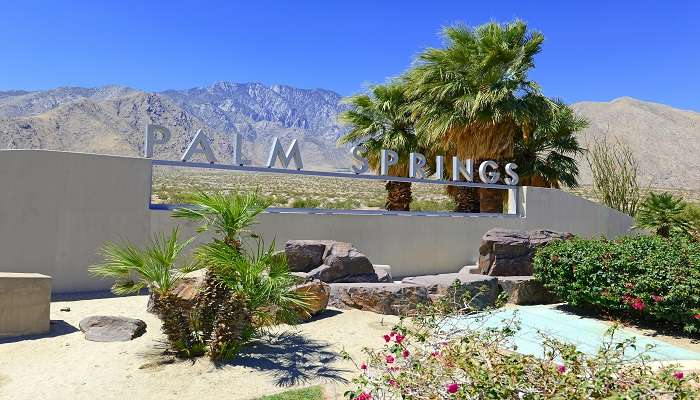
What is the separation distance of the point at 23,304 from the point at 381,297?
5.15m

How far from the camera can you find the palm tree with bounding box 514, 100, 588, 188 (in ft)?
64.1

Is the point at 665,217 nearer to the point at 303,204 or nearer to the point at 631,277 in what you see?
the point at 631,277

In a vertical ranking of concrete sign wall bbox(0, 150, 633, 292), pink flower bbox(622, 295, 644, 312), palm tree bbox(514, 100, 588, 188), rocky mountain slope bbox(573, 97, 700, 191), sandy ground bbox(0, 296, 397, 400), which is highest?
rocky mountain slope bbox(573, 97, 700, 191)

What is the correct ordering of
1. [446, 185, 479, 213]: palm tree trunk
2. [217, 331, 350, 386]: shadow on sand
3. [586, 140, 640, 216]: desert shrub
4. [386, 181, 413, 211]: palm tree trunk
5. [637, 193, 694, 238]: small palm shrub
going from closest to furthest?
[217, 331, 350, 386]: shadow on sand → [637, 193, 694, 238]: small palm shrub → [446, 185, 479, 213]: palm tree trunk → [386, 181, 413, 211]: palm tree trunk → [586, 140, 640, 216]: desert shrub

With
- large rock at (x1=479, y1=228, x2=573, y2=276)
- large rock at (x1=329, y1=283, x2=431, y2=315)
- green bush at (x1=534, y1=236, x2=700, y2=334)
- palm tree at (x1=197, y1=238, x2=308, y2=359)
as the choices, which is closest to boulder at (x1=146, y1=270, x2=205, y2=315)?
palm tree at (x1=197, y1=238, x2=308, y2=359)

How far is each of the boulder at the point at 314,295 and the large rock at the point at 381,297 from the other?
0.55 metres


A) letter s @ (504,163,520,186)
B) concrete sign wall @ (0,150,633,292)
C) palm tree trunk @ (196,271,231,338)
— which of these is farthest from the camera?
letter s @ (504,163,520,186)

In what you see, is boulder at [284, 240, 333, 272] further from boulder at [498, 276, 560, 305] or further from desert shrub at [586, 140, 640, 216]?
desert shrub at [586, 140, 640, 216]

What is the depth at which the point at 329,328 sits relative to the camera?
782 cm

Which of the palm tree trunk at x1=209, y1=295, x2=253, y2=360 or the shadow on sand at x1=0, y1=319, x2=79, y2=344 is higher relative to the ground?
the palm tree trunk at x1=209, y1=295, x2=253, y2=360

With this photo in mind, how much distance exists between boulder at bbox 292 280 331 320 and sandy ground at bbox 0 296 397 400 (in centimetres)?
35

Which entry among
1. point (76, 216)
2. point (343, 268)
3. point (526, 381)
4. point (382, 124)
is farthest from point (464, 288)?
point (382, 124)

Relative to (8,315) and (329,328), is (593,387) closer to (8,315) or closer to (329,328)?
(329,328)

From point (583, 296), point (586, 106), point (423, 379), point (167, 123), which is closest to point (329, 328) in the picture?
point (423, 379)
